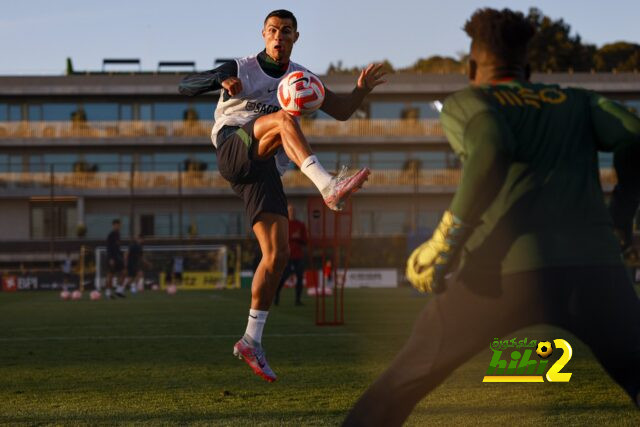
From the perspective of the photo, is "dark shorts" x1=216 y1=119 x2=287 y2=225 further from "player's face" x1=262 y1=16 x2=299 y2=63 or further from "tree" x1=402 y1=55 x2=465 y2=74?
"tree" x1=402 y1=55 x2=465 y2=74

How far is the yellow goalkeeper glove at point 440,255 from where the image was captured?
355cm

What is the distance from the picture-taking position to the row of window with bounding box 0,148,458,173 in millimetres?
58906

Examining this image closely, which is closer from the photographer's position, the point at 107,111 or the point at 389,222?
the point at 389,222

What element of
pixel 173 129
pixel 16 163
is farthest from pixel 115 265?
pixel 16 163

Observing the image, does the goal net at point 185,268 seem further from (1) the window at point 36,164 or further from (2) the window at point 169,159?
(1) the window at point 36,164

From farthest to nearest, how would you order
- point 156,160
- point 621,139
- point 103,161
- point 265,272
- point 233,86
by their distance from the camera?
point 156,160 → point 103,161 → point 265,272 → point 233,86 → point 621,139

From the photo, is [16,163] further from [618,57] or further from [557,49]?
[618,57]

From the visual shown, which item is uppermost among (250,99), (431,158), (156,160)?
(250,99)

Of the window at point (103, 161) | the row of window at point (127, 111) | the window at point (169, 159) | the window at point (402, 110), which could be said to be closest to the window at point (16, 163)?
the row of window at point (127, 111)

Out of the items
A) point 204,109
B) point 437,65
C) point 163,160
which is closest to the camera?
point 163,160

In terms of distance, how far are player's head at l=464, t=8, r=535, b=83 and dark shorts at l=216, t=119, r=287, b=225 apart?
299 cm

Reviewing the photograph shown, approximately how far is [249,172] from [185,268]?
29.3m

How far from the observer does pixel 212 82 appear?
6715 millimetres
